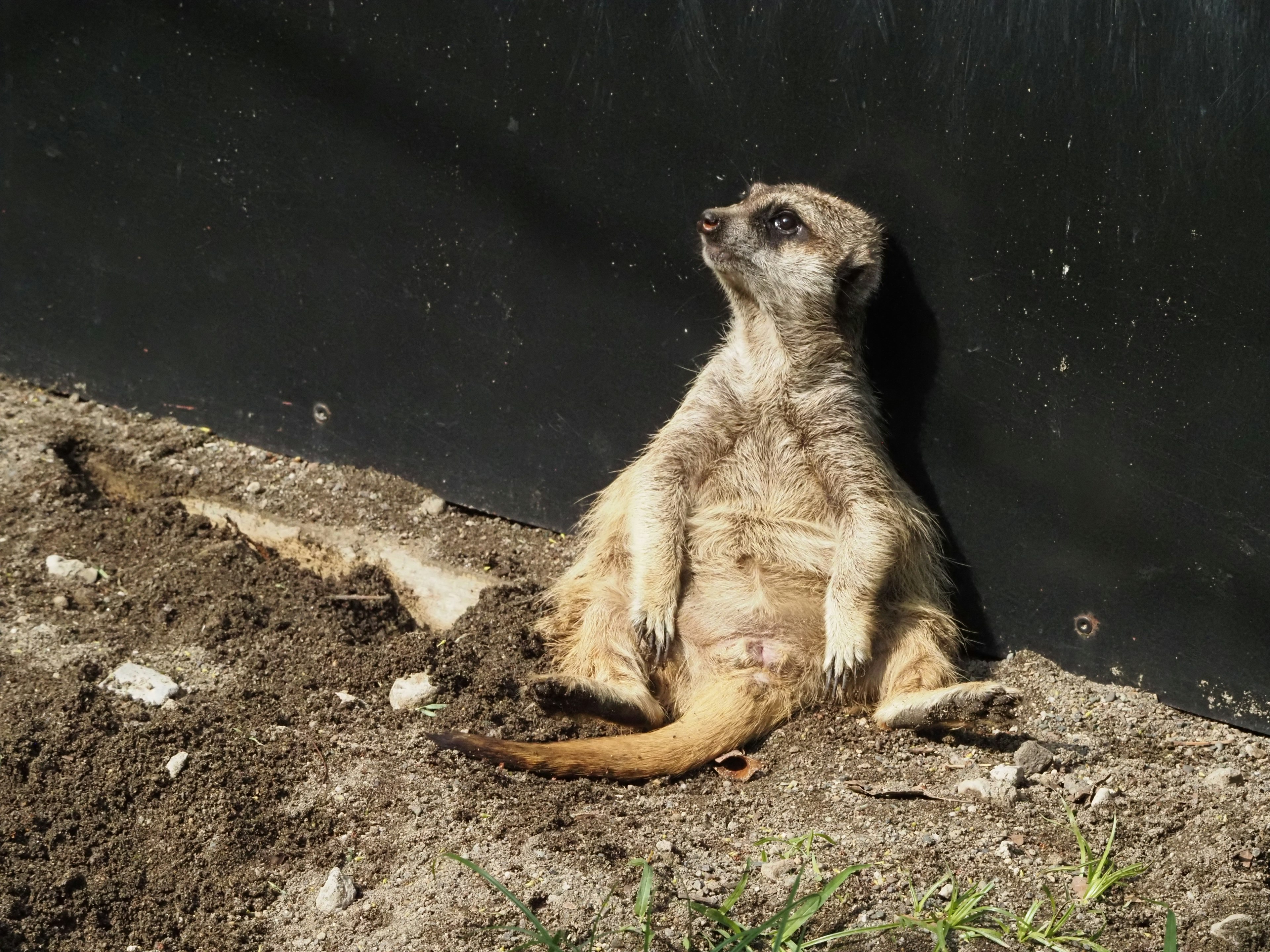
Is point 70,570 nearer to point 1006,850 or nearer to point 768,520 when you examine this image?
point 768,520

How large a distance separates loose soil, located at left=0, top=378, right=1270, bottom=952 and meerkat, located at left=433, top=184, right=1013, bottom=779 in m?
0.14

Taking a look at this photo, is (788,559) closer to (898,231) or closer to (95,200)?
(898,231)

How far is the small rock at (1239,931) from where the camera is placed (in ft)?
6.24

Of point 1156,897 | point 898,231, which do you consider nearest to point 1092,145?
point 898,231

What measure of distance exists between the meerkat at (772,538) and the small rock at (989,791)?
0.67 ft

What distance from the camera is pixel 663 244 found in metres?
3.11

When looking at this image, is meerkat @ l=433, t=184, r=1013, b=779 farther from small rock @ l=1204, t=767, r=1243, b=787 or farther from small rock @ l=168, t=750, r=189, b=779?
small rock @ l=168, t=750, r=189, b=779

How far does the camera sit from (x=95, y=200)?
3678mm

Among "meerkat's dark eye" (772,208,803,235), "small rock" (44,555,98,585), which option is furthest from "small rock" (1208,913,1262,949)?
"small rock" (44,555,98,585)

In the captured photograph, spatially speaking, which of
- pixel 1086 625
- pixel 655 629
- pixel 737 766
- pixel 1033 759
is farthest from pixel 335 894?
pixel 1086 625

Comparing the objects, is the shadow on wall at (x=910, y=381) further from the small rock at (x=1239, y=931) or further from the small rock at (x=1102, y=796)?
the small rock at (x=1239, y=931)

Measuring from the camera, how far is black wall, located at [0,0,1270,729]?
2.58 m

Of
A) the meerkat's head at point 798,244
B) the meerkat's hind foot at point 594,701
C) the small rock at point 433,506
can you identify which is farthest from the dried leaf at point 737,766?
the small rock at point 433,506

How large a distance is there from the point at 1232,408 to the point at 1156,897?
115 centimetres
